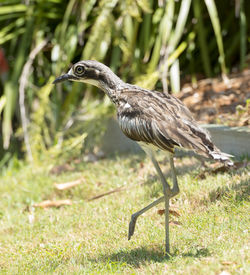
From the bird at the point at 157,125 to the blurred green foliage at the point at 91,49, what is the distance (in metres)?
2.58

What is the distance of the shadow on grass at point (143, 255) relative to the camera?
3324 mm

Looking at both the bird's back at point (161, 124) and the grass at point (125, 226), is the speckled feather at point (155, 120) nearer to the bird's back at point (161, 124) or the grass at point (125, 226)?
the bird's back at point (161, 124)

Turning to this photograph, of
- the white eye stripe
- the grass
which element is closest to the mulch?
the grass

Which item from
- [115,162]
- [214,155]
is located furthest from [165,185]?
[115,162]

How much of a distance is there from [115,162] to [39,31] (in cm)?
270

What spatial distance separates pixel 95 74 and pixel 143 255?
4.86 ft

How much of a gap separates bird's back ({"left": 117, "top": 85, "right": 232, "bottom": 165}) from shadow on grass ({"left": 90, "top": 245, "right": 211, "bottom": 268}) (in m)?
0.62

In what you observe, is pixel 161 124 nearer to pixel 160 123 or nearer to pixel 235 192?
pixel 160 123

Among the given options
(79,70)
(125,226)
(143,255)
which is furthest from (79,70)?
(143,255)

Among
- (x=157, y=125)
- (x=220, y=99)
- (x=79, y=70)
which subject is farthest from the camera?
(x=220, y=99)

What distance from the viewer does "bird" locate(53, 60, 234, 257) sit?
342cm

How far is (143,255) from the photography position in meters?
3.52

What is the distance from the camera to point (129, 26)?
6926mm

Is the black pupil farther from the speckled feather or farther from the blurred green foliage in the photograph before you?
the blurred green foliage
